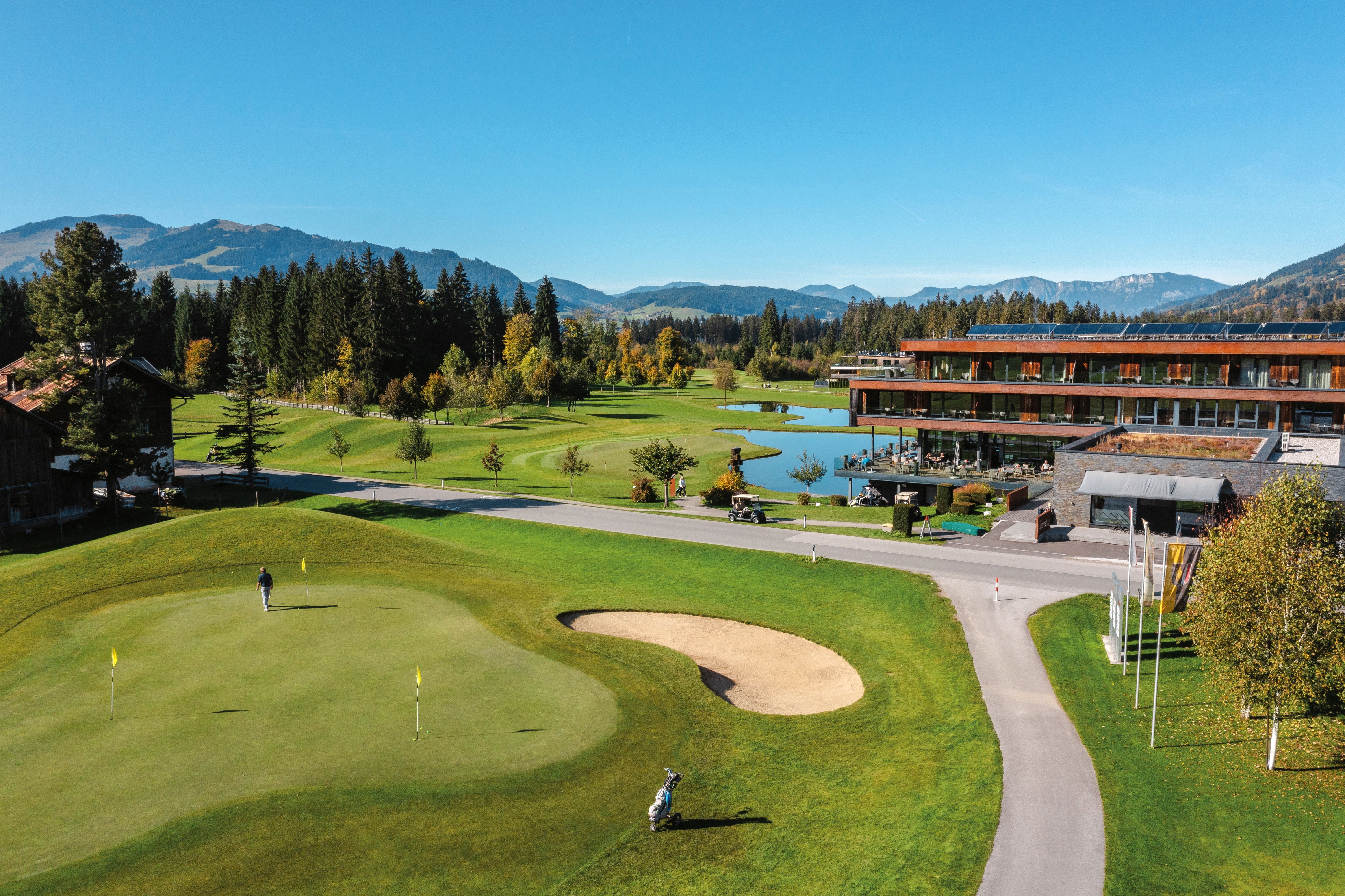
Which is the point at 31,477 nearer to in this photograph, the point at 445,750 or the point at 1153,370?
the point at 445,750

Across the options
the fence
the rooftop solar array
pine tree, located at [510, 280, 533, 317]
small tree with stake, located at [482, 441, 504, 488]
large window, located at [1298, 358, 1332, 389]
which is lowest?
small tree with stake, located at [482, 441, 504, 488]

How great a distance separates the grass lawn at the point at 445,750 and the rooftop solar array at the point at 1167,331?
38.3 metres

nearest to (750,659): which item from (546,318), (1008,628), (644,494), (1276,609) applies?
(1008,628)

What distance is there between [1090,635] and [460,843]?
71.3 ft

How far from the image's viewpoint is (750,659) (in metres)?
25.8

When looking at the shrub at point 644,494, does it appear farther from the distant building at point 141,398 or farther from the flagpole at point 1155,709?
the flagpole at point 1155,709

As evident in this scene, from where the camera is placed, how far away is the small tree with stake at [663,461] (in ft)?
163

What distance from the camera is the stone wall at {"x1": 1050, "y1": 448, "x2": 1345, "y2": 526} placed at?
3609 cm

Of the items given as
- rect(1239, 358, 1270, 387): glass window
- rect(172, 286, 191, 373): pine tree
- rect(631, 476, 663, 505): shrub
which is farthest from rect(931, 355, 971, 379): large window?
rect(172, 286, 191, 373): pine tree

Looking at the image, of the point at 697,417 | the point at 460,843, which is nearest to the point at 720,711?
the point at 460,843

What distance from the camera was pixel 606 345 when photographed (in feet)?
580

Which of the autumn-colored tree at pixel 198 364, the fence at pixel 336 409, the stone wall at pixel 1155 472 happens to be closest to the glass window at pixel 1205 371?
the stone wall at pixel 1155 472

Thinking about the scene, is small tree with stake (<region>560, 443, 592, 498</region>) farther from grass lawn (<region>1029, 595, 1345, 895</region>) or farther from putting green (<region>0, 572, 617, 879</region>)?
grass lawn (<region>1029, 595, 1345, 895</region>)

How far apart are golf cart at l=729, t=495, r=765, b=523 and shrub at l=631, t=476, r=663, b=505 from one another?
24.8 feet
